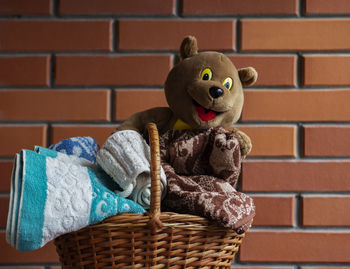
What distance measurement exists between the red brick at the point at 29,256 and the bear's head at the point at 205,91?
1.82 ft

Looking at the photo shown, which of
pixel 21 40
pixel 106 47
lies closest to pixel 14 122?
pixel 21 40

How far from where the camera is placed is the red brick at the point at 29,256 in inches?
44.1

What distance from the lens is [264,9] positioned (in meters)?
1.15

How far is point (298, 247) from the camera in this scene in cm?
112

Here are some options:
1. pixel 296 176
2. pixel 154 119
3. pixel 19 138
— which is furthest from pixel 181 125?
pixel 19 138

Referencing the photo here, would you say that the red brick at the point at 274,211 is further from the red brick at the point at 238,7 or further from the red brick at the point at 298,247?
the red brick at the point at 238,7

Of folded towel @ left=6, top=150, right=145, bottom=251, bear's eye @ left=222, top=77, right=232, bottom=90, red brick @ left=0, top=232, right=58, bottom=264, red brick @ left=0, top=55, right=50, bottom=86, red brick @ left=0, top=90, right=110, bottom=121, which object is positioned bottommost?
red brick @ left=0, top=232, right=58, bottom=264

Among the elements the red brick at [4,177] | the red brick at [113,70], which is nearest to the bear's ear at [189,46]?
the red brick at [113,70]

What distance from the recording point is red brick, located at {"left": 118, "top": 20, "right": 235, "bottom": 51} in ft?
3.78

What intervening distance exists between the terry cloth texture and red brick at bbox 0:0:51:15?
568mm

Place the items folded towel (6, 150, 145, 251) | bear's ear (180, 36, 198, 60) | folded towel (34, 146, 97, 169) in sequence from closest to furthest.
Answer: folded towel (6, 150, 145, 251)
folded towel (34, 146, 97, 169)
bear's ear (180, 36, 198, 60)

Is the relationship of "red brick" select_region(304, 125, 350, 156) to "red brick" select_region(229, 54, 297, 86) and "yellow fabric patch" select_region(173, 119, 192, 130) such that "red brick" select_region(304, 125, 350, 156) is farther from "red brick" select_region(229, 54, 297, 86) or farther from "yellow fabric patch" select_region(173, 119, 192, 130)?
"yellow fabric patch" select_region(173, 119, 192, 130)

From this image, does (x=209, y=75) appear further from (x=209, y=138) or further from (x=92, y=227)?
(x=92, y=227)

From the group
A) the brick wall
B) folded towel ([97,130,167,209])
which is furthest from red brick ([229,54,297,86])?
folded towel ([97,130,167,209])
